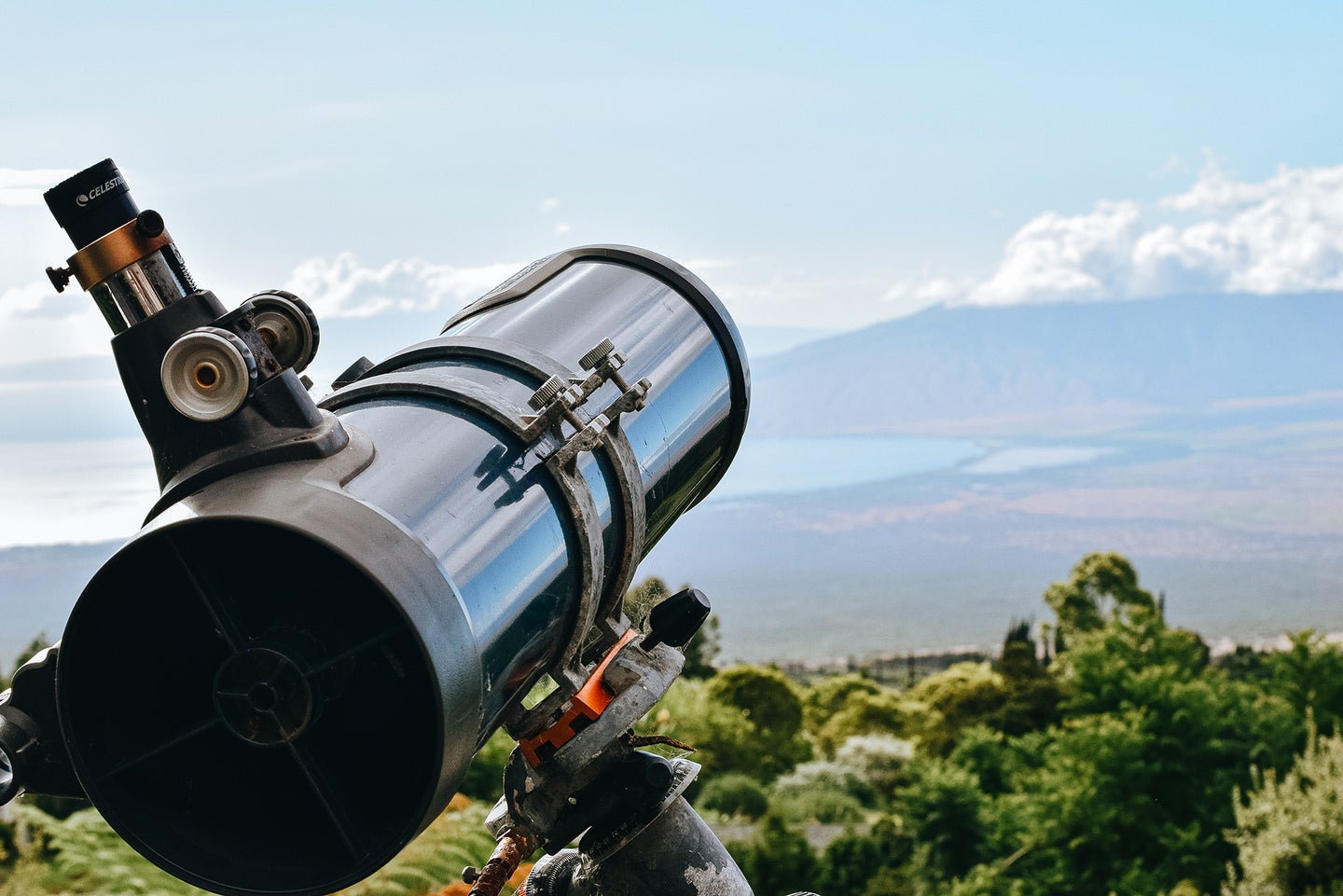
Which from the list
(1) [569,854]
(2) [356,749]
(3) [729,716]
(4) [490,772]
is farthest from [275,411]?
(3) [729,716]

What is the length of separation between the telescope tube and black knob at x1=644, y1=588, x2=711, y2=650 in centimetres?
35

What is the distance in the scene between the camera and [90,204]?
3.59 metres

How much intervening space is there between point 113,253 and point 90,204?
0.15m

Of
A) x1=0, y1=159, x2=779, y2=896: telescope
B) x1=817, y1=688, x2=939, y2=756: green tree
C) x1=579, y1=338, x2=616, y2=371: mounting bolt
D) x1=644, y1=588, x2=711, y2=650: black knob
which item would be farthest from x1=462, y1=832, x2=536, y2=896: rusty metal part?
x1=817, y1=688, x2=939, y2=756: green tree

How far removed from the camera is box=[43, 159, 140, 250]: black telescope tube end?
3.60m

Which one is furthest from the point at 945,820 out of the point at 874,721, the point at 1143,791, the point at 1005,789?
the point at 874,721

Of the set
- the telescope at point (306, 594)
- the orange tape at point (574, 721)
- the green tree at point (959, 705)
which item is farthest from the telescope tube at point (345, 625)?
the green tree at point (959, 705)

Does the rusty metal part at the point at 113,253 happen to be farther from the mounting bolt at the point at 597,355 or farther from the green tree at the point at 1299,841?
the green tree at the point at 1299,841

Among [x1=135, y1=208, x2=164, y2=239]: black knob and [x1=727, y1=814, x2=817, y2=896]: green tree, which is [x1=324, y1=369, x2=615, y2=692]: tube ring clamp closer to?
[x1=135, y1=208, x2=164, y2=239]: black knob

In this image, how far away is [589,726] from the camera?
13.7ft

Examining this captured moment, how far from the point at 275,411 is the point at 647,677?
147 centimetres

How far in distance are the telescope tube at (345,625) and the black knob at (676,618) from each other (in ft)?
1.15

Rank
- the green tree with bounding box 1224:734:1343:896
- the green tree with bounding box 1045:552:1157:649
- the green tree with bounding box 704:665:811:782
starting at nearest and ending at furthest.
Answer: the green tree with bounding box 1224:734:1343:896 → the green tree with bounding box 704:665:811:782 → the green tree with bounding box 1045:552:1157:649

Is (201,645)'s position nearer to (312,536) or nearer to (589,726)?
(312,536)
